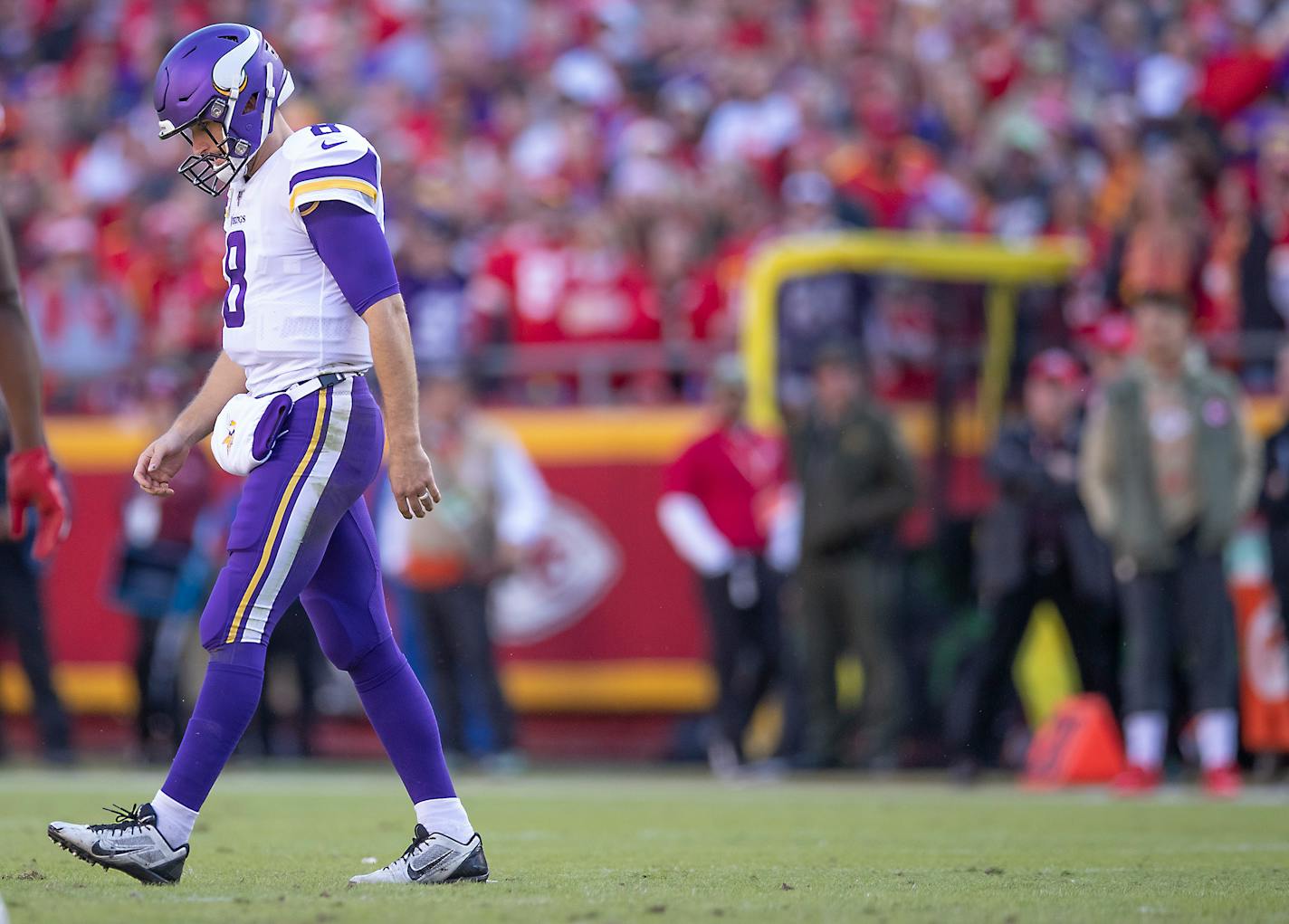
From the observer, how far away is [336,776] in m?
12.0

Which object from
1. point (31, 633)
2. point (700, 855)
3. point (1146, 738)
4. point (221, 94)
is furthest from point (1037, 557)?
point (221, 94)

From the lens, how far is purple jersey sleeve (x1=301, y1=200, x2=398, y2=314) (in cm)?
536

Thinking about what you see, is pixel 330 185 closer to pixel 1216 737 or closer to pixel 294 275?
pixel 294 275

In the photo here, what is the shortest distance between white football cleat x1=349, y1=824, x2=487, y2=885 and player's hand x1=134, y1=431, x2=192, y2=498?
3.64 ft

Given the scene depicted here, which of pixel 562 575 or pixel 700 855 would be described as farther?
pixel 562 575

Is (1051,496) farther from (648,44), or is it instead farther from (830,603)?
(648,44)

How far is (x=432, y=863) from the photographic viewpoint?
557 centimetres

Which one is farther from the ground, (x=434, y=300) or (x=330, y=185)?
(x=434, y=300)

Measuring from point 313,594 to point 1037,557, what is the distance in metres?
6.51

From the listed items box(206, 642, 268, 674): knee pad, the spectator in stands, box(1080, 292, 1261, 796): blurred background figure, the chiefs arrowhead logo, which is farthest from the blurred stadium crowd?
box(206, 642, 268, 674): knee pad

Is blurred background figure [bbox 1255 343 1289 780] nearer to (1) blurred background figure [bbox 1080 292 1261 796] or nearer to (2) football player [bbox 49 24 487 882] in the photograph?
(1) blurred background figure [bbox 1080 292 1261 796]

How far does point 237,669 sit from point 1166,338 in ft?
20.9

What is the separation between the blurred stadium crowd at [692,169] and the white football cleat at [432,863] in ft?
25.3

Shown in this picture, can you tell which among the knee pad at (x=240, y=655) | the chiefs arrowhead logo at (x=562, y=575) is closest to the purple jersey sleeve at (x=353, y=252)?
the knee pad at (x=240, y=655)
